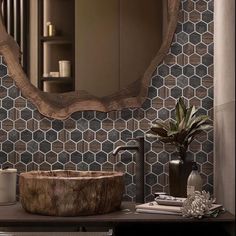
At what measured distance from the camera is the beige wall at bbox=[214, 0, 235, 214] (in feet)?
5.42

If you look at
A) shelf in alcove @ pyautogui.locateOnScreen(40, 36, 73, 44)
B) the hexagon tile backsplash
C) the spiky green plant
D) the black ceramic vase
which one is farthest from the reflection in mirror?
the black ceramic vase

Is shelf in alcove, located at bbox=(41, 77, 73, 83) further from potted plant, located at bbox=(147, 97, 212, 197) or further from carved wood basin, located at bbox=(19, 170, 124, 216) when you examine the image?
carved wood basin, located at bbox=(19, 170, 124, 216)

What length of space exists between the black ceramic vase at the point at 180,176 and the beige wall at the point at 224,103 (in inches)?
5.0

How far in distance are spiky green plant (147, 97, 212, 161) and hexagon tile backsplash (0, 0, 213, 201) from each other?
131 millimetres

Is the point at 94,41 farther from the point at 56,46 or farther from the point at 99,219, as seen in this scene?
the point at 99,219

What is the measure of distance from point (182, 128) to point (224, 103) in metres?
0.20

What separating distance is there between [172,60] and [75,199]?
0.80 metres

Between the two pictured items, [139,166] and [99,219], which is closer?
[99,219]

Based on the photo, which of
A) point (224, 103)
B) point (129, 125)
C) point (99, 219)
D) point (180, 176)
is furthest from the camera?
point (129, 125)

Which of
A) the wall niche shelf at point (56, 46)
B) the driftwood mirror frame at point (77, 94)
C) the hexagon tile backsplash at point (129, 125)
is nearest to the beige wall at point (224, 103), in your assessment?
the hexagon tile backsplash at point (129, 125)

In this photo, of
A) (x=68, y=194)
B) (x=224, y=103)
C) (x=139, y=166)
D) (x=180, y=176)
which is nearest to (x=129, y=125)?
(x=139, y=166)

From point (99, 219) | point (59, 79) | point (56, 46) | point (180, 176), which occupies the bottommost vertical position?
point (99, 219)

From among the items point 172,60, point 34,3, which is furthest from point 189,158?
Result: point 34,3

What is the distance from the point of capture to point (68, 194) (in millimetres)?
1600
